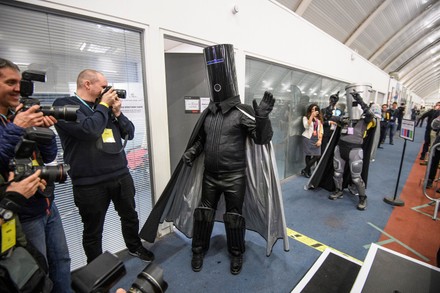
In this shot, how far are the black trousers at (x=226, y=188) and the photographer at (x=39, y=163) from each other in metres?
1.01

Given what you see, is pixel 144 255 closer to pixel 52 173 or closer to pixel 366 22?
pixel 52 173

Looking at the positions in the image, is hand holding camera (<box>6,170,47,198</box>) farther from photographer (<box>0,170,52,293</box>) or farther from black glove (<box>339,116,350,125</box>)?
black glove (<box>339,116,350,125</box>)

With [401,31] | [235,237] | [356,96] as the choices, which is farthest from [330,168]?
[401,31]

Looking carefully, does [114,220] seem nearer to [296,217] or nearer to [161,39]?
[161,39]

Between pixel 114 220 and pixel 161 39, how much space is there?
1.69 metres

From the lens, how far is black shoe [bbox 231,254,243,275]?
1.71 metres

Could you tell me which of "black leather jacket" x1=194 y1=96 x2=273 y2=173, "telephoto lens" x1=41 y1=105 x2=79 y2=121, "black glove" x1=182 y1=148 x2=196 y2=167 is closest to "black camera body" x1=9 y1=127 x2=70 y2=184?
"telephoto lens" x1=41 y1=105 x2=79 y2=121

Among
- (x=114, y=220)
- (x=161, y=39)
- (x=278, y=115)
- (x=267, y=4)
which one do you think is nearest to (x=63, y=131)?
(x=114, y=220)

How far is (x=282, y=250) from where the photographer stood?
202 cm

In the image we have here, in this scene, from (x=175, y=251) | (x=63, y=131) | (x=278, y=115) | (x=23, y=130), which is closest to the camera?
(x=23, y=130)

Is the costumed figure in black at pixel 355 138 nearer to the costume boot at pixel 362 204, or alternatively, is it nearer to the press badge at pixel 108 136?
the costume boot at pixel 362 204

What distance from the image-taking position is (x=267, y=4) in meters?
2.66

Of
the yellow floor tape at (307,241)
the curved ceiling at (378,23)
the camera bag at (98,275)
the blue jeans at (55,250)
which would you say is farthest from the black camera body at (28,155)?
the curved ceiling at (378,23)

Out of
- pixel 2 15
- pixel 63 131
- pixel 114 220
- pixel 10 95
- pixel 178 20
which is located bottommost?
pixel 114 220
